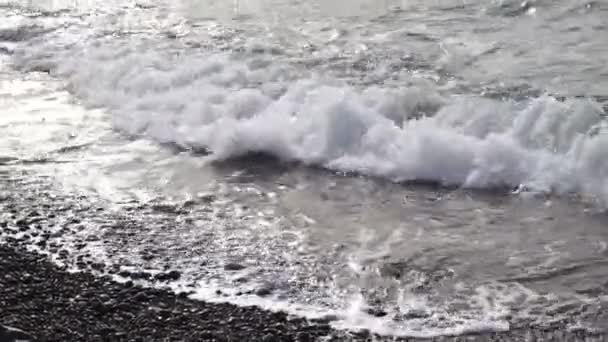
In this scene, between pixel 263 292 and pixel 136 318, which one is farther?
pixel 263 292

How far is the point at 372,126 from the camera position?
6.95 meters

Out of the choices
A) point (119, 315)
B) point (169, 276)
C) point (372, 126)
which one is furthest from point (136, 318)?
point (372, 126)

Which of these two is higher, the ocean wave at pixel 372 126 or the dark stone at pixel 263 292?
the ocean wave at pixel 372 126

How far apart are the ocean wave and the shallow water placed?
0.06ft

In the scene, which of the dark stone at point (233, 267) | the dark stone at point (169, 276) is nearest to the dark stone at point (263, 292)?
the dark stone at point (233, 267)

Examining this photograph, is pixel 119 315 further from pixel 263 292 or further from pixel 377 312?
pixel 377 312

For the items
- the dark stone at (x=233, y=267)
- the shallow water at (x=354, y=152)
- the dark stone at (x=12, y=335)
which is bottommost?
the dark stone at (x=12, y=335)

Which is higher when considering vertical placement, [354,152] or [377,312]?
[354,152]

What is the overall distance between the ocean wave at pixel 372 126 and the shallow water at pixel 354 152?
0.8 inches

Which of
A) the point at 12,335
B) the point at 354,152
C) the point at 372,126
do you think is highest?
the point at 372,126

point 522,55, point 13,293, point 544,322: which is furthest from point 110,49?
point 544,322

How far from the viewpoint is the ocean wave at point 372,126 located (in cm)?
615

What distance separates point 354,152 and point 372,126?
1.16ft

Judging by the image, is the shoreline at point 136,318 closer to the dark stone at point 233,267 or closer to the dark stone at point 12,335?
the dark stone at point 12,335
